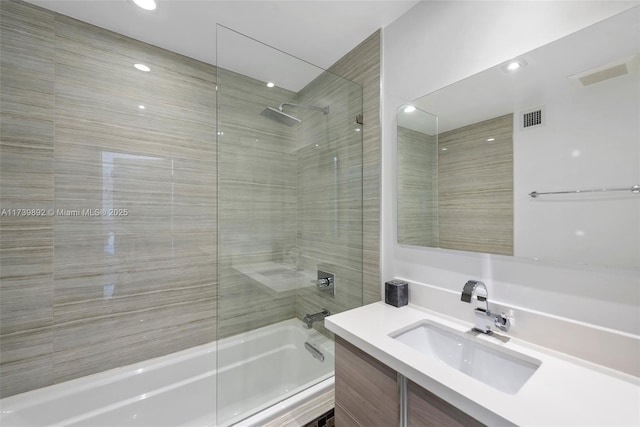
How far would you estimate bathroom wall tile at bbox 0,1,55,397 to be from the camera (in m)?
1.33

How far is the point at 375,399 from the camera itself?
3.01ft

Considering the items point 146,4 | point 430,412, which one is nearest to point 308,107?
point 146,4

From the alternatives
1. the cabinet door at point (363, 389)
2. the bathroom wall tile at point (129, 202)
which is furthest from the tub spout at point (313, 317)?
the bathroom wall tile at point (129, 202)

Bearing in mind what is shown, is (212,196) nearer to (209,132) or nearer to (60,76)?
(209,132)

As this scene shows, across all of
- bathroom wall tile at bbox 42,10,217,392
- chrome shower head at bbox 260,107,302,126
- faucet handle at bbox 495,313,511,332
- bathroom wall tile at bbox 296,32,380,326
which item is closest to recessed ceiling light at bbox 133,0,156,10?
bathroom wall tile at bbox 42,10,217,392

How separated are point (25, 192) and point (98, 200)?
30 cm

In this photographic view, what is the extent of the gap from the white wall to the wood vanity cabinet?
1.74ft

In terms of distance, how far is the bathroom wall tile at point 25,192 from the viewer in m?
1.33

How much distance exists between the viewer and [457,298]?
1.14 metres

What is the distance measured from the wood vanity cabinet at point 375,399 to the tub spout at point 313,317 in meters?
0.65

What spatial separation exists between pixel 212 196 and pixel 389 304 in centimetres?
148

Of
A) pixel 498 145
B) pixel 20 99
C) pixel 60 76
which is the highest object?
pixel 60 76

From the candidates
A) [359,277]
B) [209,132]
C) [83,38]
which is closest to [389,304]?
[359,277]

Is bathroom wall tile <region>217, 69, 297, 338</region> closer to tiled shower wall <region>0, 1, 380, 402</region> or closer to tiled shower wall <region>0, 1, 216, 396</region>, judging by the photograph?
tiled shower wall <region>0, 1, 380, 402</region>
